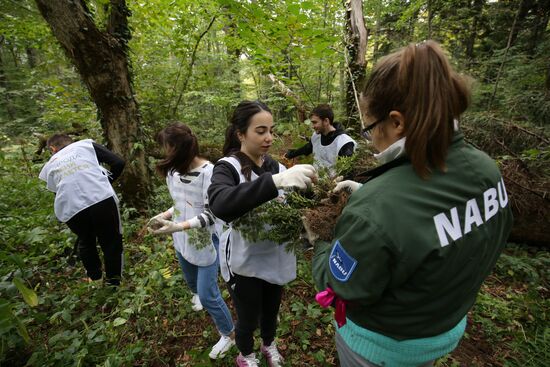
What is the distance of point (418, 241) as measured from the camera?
36.1 inches

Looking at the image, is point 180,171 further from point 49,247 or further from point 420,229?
point 49,247

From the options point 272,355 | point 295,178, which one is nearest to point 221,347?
point 272,355

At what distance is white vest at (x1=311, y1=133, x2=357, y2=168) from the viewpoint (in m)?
4.11

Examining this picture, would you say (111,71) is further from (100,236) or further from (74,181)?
(100,236)

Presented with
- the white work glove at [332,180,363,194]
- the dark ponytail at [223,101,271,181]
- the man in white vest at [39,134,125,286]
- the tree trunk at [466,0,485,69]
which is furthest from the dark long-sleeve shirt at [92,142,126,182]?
the tree trunk at [466,0,485,69]

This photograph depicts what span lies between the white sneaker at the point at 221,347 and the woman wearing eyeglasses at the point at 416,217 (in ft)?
6.62

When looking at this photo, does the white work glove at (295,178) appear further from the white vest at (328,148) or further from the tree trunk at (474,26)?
the tree trunk at (474,26)

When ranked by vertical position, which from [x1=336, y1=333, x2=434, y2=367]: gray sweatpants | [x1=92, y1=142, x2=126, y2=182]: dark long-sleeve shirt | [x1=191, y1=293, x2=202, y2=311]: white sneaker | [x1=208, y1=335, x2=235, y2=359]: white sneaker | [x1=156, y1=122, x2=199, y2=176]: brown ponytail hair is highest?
[x1=156, y1=122, x2=199, y2=176]: brown ponytail hair

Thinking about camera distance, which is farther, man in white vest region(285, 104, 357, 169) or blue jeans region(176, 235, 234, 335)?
man in white vest region(285, 104, 357, 169)

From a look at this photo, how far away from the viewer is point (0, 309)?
1566 millimetres

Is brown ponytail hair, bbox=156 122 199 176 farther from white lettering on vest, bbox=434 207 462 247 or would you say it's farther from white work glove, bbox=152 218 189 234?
white lettering on vest, bbox=434 207 462 247

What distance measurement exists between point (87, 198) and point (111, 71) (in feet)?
7.57

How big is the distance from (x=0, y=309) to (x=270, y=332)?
1927 mm

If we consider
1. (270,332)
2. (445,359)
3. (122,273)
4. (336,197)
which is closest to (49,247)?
(122,273)
